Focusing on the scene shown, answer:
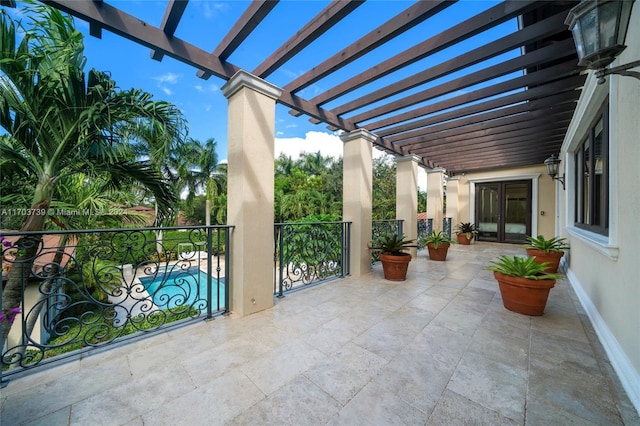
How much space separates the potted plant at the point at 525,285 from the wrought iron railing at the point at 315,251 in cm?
Answer: 212

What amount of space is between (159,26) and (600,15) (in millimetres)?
2921

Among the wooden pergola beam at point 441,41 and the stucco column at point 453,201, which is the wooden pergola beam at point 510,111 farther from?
the stucco column at point 453,201

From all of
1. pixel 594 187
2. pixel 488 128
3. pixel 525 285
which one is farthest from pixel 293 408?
pixel 488 128

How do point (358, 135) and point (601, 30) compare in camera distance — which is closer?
point (601, 30)

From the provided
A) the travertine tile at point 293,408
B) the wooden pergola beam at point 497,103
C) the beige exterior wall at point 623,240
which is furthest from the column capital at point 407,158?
the travertine tile at point 293,408

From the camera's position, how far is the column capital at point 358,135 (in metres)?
4.05

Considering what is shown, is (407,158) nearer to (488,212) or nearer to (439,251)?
(439,251)

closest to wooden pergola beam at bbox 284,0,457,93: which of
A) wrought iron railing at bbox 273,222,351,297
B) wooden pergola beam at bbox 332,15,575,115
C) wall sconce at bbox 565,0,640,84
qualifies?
wooden pergola beam at bbox 332,15,575,115

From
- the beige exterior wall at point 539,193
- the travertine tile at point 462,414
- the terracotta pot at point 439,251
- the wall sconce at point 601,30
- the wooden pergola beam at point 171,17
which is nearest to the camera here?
the wall sconce at point 601,30

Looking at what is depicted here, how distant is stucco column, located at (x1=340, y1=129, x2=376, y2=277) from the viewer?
406 cm

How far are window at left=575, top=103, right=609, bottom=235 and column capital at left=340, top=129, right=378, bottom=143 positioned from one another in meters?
2.63

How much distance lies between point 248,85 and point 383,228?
3.82 meters

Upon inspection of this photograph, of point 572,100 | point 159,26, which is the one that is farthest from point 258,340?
point 572,100

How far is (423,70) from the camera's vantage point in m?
2.74
